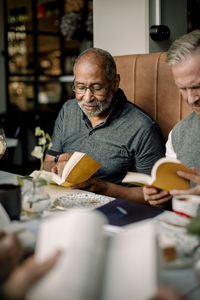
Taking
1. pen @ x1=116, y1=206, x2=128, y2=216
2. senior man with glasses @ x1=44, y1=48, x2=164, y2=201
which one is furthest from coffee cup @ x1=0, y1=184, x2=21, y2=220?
senior man with glasses @ x1=44, y1=48, x2=164, y2=201

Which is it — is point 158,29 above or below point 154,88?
above

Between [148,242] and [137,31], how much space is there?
7.07ft

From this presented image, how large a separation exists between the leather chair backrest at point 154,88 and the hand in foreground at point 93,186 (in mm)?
624

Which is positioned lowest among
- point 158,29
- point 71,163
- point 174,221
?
point 174,221

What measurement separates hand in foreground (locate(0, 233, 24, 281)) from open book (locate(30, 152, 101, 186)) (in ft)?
2.55

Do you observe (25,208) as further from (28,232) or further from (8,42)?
(8,42)

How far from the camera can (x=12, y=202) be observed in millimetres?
1149

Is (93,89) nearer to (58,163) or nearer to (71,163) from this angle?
(58,163)

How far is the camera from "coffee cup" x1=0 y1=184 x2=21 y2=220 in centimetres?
115

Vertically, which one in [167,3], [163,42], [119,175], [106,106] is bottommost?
[119,175]

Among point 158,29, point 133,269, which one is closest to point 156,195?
point 133,269

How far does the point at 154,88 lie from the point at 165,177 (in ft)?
3.61

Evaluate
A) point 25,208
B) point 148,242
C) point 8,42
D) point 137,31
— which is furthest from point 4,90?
point 148,242

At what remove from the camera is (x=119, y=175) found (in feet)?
6.77
